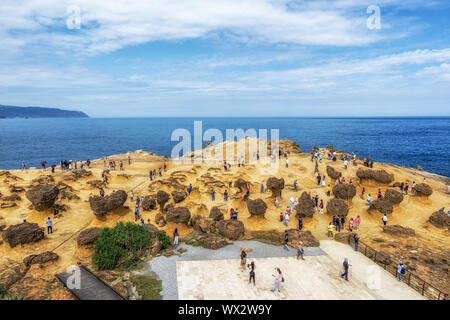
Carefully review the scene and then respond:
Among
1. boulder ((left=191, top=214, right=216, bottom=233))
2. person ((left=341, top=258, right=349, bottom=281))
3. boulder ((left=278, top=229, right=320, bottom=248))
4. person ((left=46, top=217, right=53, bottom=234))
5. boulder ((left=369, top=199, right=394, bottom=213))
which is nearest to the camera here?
person ((left=341, top=258, right=349, bottom=281))

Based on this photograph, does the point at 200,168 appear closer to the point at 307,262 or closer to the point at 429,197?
the point at 307,262

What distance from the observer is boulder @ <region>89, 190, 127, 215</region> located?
2781 centimetres

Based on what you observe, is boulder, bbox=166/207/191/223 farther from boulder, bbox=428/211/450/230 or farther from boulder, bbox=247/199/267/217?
boulder, bbox=428/211/450/230

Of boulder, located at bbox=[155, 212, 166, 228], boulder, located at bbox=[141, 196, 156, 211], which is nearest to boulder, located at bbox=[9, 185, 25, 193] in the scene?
boulder, located at bbox=[141, 196, 156, 211]

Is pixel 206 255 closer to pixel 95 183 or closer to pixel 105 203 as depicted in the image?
pixel 105 203

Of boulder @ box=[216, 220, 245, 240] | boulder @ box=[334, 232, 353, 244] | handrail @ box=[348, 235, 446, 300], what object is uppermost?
boulder @ box=[216, 220, 245, 240]

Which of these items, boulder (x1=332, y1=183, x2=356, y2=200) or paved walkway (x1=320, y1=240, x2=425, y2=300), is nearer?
paved walkway (x1=320, y1=240, x2=425, y2=300)

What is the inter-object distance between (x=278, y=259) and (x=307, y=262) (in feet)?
6.09

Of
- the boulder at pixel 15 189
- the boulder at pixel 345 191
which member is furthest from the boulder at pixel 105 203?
the boulder at pixel 345 191

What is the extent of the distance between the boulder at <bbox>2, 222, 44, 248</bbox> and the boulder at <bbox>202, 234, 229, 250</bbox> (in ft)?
42.3

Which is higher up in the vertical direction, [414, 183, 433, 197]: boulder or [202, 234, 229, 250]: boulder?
[414, 183, 433, 197]: boulder

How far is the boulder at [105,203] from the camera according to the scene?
27.8 m

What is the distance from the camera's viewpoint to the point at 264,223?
Answer: 91.8 ft
